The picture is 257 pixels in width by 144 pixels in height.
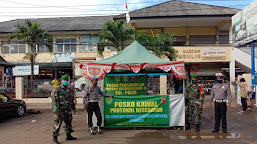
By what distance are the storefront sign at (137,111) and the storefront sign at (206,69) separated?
16.1 m

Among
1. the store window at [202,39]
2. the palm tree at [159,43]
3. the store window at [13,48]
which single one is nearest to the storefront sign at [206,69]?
the store window at [202,39]

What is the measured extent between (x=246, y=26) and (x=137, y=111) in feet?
36.4

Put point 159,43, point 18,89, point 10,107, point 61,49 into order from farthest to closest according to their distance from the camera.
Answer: point 61,49, point 159,43, point 18,89, point 10,107

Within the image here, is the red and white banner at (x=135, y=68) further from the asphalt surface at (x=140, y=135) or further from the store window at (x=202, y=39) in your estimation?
the store window at (x=202, y=39)

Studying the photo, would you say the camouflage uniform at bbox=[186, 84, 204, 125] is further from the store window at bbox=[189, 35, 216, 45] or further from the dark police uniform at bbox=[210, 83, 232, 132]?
the store window at bbox=[189, 35, 216, 45]

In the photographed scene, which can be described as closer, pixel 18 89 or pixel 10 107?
pixel 10 107

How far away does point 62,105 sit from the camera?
635cm

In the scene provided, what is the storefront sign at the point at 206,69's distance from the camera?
22.7 metres

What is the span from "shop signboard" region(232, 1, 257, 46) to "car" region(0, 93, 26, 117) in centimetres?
1338

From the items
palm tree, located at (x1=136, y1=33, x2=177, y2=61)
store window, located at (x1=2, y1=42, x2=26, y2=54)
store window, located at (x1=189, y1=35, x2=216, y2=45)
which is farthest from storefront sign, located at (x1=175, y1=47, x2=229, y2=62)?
store window, located at (x1=2, y1=42, x2=26, y2=54)

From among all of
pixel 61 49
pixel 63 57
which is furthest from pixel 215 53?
pixel 61 49

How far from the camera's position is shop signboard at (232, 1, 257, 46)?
46.2 feet

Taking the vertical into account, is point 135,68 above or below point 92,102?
above

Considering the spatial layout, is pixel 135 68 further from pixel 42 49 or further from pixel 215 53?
pixel 42 49
